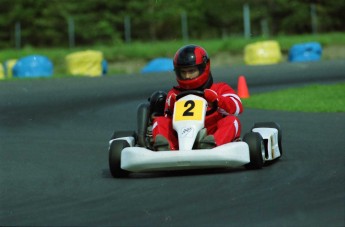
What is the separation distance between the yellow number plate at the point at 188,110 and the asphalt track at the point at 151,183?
46cm

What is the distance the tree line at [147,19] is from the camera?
4528cm

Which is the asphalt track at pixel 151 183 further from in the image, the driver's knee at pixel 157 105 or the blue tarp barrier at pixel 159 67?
the blue tarp barrier at pixel 159 67

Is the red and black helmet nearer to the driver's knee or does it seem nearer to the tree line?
the driver's knee

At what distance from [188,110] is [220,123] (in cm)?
30

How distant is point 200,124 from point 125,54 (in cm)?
2621

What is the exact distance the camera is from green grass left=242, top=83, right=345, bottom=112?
571 inches

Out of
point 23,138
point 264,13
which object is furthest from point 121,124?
point 264,13

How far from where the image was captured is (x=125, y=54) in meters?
34.2

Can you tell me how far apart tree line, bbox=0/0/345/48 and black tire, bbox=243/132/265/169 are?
36237mm

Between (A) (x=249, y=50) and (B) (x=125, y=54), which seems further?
(B) (x=125, y=54)

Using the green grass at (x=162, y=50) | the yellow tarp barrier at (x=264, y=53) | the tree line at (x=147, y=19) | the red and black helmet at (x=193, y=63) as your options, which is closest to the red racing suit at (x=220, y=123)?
the red and black helmet at (x=193, y=63)

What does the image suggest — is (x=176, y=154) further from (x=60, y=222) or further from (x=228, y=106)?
(x=60, y=222)

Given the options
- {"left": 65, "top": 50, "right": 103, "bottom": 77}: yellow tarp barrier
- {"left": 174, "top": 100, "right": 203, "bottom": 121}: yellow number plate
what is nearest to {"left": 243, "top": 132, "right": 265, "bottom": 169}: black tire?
{"left": 174, "top": 100, "right": 203, "bottom": 121}: yellow number plate

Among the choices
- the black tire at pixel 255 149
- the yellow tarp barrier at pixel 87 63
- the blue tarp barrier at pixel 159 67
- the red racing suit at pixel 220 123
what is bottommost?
the blue tarp barrier at pixel 159 67
